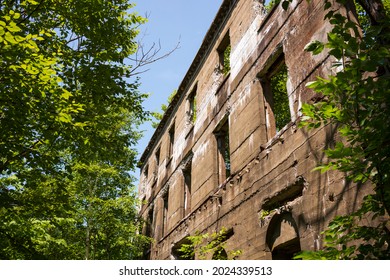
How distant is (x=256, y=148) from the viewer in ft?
26.7

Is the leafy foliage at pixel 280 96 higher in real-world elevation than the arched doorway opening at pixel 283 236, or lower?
higher

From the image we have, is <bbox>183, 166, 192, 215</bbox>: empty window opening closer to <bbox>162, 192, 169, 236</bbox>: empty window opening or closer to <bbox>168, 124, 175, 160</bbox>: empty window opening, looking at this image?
<bbox>162, 192, 169, 236</bbox>: empty window opening

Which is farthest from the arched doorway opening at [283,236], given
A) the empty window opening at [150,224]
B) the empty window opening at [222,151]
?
the empty window opening at [150,224]

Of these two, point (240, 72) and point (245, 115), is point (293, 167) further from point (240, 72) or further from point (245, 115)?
point (240, 72)

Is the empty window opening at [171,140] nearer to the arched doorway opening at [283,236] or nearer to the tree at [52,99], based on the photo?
the tree at [52,99]

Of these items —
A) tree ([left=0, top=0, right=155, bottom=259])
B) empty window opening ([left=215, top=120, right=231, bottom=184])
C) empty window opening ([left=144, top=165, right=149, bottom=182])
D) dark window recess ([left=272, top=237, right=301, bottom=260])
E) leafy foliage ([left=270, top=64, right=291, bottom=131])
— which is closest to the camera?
tree ([left=0, top=0, right=155, bottom=259])

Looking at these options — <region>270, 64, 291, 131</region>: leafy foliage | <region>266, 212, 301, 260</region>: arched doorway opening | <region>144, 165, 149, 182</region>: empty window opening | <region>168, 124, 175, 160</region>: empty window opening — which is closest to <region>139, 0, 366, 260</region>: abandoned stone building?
<region>266, 212, 301, 260</region>: arched doorway opening

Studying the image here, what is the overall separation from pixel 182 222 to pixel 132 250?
4.45m

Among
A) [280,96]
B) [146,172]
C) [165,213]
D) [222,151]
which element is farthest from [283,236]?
[146,172]

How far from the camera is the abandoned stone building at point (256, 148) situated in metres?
6.14

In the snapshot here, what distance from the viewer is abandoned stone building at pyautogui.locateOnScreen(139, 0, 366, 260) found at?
6137 millimetres

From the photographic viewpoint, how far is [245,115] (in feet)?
29.9

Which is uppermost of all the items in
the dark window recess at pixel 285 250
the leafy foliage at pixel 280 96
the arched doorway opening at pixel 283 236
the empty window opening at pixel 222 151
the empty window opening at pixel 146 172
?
the leafy foliage at pixel 280 96

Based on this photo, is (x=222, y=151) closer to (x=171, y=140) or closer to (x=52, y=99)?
(x=52, y=99)
